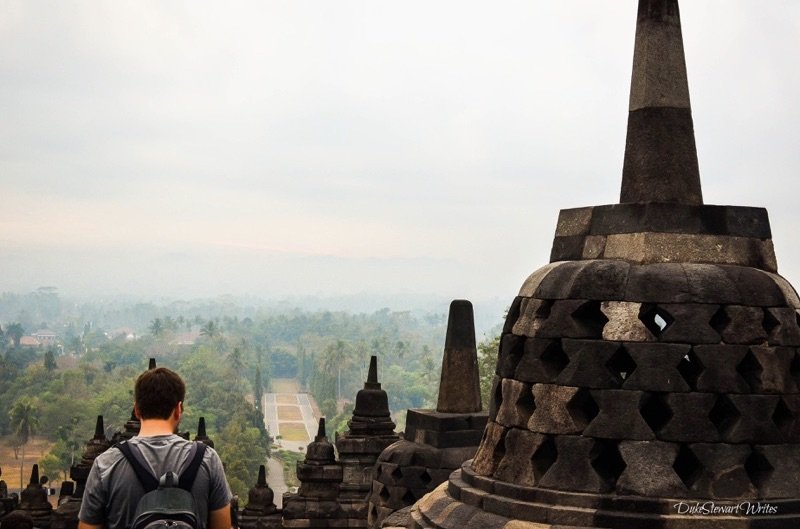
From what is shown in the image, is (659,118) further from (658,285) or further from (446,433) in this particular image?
(446,433)

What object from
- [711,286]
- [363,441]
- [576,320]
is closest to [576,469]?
[576,320]

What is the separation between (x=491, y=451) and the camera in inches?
256

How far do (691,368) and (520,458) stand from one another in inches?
46.1

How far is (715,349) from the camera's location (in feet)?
19.1

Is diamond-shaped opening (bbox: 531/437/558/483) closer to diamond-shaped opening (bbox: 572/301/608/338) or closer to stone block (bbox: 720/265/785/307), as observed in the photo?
diamond-shaped opening (bbox: 572/301/608/338)

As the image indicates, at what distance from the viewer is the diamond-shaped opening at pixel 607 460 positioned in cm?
583

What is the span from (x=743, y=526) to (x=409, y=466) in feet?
17.8

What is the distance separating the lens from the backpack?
3754 mm

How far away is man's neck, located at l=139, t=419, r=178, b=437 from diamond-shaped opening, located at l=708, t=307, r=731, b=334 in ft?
11.1

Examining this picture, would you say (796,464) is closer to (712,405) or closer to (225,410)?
(712,405)

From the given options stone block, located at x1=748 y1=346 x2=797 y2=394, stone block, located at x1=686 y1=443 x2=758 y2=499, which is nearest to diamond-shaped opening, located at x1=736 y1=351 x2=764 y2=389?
stone block, located at x1=748 y1=346 x2=797 y2=394

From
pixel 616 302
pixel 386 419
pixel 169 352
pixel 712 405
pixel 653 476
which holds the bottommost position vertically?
pixel 169 352

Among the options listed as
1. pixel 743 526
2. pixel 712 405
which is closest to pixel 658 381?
pixel 712 405

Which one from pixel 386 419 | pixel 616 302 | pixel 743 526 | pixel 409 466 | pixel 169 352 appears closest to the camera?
pixel 743 526
